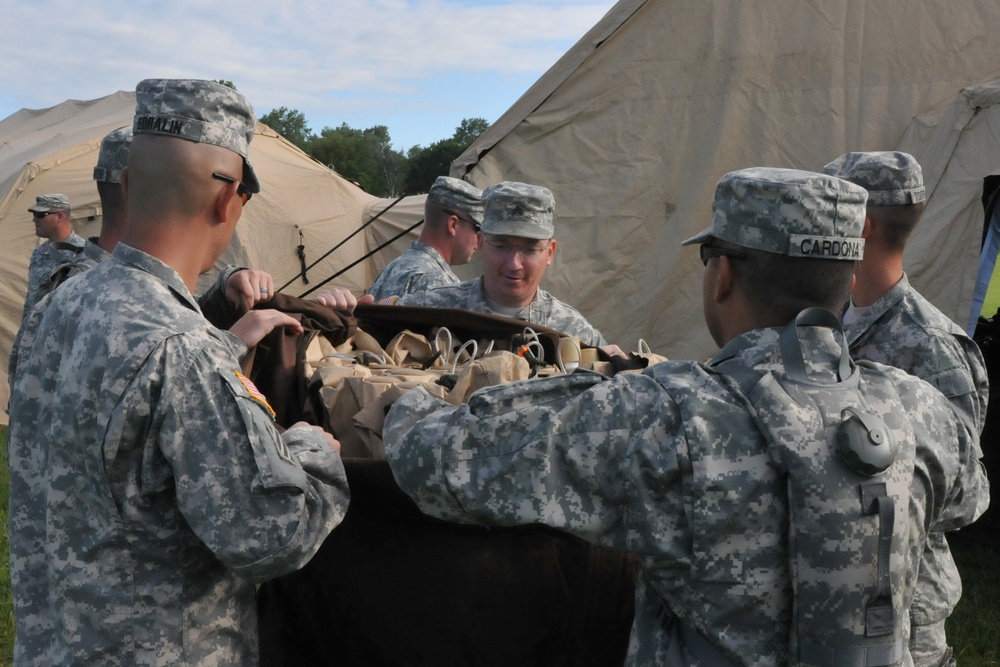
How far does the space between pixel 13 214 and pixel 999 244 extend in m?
10.4

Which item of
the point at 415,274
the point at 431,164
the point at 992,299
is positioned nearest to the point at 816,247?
the point at 415,274

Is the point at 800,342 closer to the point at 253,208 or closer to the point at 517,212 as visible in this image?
the point at 517,212

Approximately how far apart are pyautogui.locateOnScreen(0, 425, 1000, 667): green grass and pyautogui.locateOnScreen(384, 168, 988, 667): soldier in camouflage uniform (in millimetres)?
3474

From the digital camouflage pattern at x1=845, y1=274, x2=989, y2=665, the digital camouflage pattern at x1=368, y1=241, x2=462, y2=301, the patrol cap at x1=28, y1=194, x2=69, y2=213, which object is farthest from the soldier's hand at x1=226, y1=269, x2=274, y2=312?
the patrol cap at x1=28, y1=194, x2=69, y2=213

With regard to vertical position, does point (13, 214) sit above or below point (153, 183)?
below

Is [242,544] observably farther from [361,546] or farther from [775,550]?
[775,550]

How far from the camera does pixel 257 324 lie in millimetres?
2654

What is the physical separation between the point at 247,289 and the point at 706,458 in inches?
61.7

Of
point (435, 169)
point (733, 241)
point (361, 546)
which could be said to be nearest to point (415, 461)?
point (361, 546)

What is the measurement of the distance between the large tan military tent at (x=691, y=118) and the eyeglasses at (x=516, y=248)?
3.25m

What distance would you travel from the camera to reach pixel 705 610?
1.97 m

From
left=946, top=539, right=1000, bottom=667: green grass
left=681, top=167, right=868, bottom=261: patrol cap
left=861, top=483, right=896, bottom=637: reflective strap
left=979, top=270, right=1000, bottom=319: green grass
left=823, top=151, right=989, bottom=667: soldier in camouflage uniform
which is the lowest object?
left=979, top=270, right=1000, bottom=319: green grass

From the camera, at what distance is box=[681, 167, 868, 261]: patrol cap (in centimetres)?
205

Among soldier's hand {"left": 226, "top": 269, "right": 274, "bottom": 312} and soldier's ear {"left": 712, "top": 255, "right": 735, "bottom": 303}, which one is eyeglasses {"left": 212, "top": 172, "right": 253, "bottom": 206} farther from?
soldier's ear {"left": 712, "top": 255, "right": 735, "bottom": 303}
